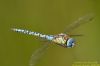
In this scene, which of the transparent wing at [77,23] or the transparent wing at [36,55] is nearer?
the transparent wing at [36,55]

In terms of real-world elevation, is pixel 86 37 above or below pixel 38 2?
below

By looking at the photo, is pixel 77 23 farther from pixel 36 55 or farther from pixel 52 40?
pixel 36 55

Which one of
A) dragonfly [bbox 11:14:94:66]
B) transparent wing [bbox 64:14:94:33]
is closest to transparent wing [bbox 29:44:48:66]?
dragonfly [bbox 11:14:94:66]

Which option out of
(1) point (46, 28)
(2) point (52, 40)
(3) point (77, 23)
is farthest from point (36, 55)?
(3) point (77, 23)

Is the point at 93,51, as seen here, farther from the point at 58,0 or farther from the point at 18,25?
the point at 18,25

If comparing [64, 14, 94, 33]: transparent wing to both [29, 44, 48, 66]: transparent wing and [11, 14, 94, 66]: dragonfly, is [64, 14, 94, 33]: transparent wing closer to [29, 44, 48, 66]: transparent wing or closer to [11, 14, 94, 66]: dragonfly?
[11, 14, 94, 66]: dragonfly

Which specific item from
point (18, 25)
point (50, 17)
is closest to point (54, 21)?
point (50, 17)

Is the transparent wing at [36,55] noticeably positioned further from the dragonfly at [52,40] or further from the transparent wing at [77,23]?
the transparent wing at [77,23]

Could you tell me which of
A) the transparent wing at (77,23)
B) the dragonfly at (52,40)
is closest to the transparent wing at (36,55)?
the dragonfly at (52,40)
